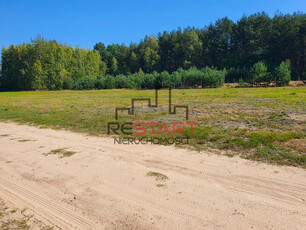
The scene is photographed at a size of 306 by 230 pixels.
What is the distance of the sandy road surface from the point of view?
2992 mm

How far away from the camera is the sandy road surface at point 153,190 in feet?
9.82

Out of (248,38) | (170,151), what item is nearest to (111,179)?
(170,151)

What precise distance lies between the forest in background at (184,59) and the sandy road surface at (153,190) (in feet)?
147

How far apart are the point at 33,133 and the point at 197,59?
2887 inches

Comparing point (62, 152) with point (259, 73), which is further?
point (259, 73)

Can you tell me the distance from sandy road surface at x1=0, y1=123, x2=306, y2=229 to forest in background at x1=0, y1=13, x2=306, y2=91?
44.9m

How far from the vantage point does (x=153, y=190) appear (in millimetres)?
3799

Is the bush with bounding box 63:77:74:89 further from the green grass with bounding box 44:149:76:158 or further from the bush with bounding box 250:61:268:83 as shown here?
the green grass with bounding box 44:149:76:158

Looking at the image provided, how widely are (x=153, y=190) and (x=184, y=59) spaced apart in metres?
77.9

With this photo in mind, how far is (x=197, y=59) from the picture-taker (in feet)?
248

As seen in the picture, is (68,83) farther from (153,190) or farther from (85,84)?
(153,190)

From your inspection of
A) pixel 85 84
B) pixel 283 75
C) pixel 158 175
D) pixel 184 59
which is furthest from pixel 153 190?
pixel 184 59

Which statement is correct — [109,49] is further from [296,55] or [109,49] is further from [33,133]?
[33,133]

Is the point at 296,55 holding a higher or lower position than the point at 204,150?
higher
